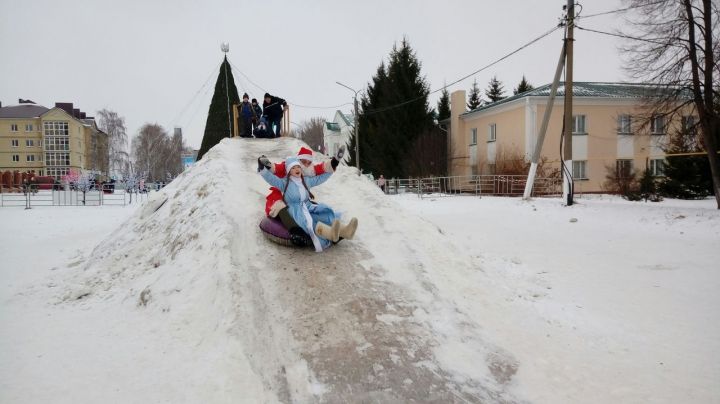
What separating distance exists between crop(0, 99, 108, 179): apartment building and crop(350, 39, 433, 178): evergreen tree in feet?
109

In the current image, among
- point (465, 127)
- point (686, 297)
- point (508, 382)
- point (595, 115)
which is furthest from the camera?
point (465, 127)

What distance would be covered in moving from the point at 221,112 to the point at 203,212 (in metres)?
12.7

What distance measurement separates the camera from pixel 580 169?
2692 cm

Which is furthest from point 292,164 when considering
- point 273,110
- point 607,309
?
point 273,110

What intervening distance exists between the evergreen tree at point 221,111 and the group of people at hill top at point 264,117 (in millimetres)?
4047

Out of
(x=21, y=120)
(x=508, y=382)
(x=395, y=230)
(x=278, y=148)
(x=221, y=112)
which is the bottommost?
(x=508, y=382)

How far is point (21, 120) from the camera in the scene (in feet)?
159

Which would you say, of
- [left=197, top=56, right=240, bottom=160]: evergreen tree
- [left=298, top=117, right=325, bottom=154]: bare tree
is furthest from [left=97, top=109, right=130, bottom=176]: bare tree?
[left=197, top=56, right=240, bottom=160]: evergreen tree

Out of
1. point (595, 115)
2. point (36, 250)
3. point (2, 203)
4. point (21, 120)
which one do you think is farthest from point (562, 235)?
point (21, 120)

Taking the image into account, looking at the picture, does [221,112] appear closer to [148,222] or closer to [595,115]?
[148,222]

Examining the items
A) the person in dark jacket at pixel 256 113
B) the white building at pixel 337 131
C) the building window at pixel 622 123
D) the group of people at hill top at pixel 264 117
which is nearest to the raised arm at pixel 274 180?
the group of people at hill top at pixel 264 117

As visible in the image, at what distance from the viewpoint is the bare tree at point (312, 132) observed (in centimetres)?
7637

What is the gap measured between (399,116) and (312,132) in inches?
1854

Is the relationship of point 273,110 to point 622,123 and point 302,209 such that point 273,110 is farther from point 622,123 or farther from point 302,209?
point 622,123
